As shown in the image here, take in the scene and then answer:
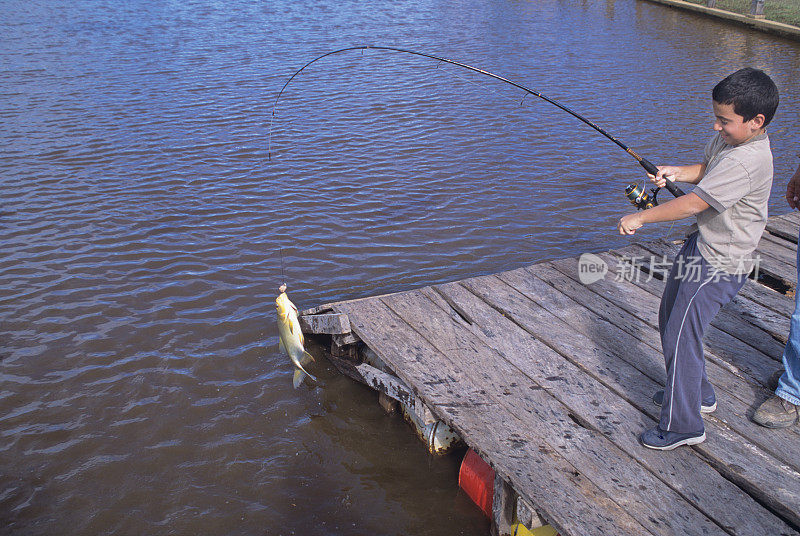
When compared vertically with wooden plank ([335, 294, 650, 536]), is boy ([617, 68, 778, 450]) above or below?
above

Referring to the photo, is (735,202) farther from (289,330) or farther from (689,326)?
(289,330)

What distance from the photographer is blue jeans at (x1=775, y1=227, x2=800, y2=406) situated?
3.46 m

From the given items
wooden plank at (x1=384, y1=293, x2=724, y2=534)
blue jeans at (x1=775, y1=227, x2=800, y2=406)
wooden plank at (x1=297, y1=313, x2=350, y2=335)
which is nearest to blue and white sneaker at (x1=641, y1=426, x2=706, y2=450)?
wooden plank at (x1=384, y1=293, x2=724, y2=534)

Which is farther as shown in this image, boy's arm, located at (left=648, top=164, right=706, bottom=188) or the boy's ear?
boy's arm, located at (left=648, top=164, right=706, bottom=188)

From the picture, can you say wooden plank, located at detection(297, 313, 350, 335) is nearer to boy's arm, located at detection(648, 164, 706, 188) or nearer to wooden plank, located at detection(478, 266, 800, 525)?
wooden plank, located at detection(478, 266, 800, 525)

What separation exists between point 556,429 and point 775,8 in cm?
1910

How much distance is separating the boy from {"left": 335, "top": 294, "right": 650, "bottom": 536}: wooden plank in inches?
21.2

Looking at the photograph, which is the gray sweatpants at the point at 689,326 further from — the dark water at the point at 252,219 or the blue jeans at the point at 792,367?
the dark water at the point at 252,219

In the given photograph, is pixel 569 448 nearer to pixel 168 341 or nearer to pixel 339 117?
pixel 168 341

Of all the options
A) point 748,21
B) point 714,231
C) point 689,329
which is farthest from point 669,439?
point 748,21

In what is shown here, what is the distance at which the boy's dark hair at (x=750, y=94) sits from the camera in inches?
116

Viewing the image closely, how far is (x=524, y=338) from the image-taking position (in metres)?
4.46

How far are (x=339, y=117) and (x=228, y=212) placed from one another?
11.8ft

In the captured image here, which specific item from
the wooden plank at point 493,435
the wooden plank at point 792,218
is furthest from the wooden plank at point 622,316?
the wooden plank at point 792,218
